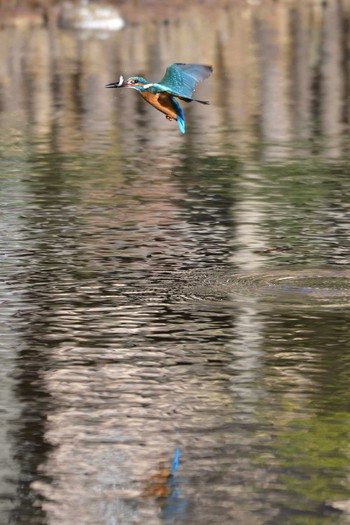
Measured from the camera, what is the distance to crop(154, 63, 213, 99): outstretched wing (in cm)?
1388

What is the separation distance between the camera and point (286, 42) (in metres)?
56.9

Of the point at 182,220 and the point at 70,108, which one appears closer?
the point at 182,220

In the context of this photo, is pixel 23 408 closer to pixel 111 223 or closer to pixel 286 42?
pixel 111 223

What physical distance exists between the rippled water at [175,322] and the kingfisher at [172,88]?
55.7 inches

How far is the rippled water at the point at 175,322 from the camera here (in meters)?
9.34

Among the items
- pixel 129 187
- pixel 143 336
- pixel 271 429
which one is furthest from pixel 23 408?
pixel 129 187

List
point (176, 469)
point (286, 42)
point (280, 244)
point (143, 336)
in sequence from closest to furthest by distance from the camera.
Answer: point (176, 469) < point (143, 336) < point (280, 244) < point (286, 42)

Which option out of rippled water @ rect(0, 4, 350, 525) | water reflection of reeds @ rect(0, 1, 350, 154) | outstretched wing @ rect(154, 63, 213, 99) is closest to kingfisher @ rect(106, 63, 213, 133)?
outstretched wing @ rect(154, 63, 213, 99)

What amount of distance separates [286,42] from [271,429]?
4704cm

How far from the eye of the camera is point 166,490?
9203 mm

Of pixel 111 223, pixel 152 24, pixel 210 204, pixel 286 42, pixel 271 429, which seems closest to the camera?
pixel 271 429

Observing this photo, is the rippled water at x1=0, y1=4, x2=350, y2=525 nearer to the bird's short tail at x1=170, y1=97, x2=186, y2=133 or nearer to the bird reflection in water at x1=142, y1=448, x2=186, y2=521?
the bird reflection in water at x1=142, y1=448, x2=186, y2=521

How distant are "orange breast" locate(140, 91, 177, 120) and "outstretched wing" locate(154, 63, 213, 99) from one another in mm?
72

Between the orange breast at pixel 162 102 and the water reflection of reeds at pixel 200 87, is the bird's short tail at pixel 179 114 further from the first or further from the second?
the water reflection of reeds at pixel 200 87
